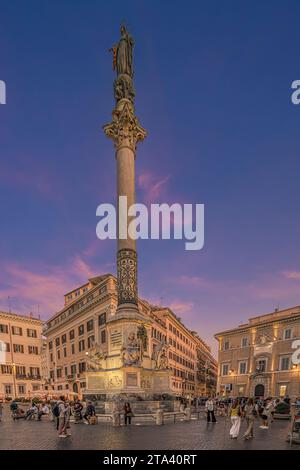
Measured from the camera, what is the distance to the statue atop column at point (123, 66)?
3036 cm

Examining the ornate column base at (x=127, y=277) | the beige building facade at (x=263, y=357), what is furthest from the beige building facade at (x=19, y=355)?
the ornate column base at (x=127, y=277)

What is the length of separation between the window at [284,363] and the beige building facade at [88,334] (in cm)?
1583

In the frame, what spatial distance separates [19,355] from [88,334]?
18.5m

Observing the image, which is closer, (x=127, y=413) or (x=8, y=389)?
(x=127, y=413)

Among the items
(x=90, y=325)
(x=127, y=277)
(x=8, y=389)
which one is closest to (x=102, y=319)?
(x=90, y=325)

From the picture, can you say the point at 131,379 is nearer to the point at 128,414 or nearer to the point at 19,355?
the point at 128,414

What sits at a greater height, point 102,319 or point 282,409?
point 102,319

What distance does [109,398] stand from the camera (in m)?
22.5

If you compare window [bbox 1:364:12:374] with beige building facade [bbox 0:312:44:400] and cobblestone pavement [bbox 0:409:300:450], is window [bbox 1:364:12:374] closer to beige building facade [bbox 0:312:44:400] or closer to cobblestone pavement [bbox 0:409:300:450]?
beige building facade [bbox 0:312:44:400]

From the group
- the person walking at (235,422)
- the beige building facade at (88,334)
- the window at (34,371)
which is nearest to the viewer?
the person walking at (235,422)

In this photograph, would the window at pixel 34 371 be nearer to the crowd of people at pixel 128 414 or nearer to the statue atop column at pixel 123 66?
the crowd of people at pixel 128 414

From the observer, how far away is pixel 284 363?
5569 centimetres
